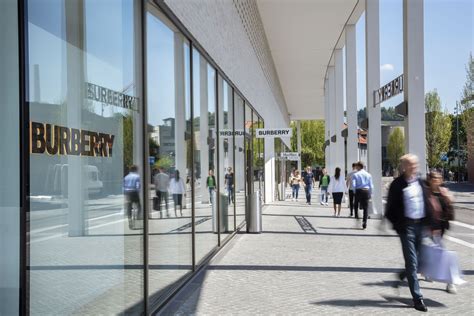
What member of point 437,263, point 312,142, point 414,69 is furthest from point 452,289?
point 312,142

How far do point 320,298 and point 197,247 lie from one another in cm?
244

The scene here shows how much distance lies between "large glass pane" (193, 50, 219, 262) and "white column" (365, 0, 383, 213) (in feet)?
31.2

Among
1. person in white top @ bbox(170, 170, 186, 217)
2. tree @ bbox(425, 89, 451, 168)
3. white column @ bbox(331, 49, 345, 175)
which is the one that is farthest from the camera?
tree @ bbox(425, 89, 451, 168)

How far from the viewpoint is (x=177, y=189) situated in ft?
23.8

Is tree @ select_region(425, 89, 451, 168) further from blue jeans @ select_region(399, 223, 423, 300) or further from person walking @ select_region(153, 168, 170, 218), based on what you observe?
person walking @ select_region(153, 168, 170, 218)

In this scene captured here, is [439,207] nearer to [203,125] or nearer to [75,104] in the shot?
Answer: [203,125]

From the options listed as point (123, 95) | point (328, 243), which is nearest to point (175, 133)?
point (123, 95)

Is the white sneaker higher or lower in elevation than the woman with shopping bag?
lower

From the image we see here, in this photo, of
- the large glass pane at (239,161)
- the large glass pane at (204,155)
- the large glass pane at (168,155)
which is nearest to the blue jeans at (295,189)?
the large glass pane at (239,161)

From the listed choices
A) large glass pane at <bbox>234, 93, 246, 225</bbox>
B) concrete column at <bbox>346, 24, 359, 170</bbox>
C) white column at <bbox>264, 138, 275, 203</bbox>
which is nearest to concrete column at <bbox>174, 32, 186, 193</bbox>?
large glass pane at <bbox>234, 93, 246, 225</bbox>

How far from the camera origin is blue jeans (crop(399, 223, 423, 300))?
6418 mm

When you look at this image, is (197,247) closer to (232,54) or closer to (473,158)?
(232,54)

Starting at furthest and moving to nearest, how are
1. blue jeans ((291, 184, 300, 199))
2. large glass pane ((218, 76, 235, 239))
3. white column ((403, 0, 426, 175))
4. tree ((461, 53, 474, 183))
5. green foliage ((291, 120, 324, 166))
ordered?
green foliage ((291, 120, 324, 166))
tree ((461, 53, 474, 183))
blue jeans ((291, 184, 300, 199))
white column ((403, 0, 426, 175))
large glass pane ((218, 76, 235, 239))

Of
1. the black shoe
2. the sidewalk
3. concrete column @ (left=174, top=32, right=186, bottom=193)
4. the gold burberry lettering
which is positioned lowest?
the sidewalk
